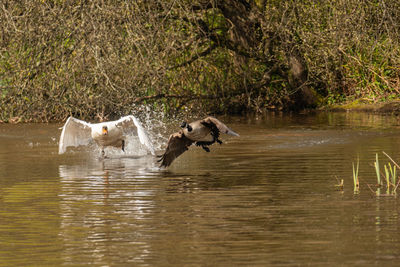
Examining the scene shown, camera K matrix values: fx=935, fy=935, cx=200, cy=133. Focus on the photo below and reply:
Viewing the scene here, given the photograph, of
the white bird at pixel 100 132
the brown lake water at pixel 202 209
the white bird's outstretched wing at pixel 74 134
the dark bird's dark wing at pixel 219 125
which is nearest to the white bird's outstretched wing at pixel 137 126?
the white bird at pixel 100 132

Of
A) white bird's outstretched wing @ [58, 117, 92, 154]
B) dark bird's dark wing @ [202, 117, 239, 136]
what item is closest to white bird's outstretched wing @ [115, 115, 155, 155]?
white bird's outstretched wing @ [58, 117, 92, 154]

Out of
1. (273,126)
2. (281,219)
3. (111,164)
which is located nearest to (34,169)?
(111,164)

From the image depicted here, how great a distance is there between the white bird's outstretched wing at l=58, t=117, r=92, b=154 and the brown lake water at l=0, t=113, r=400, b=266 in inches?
9.7

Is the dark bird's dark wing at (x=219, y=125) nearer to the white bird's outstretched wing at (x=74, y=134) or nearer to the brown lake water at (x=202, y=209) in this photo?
the brown lake water at (x=202, y=209)

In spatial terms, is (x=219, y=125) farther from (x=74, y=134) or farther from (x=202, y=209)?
(x=74, y=134)

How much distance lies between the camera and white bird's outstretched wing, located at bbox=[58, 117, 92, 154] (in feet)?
45.9

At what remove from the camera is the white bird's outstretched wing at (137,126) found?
42.4 ft

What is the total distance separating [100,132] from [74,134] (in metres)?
0.61

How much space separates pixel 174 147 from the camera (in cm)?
1234

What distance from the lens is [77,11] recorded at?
12.4m

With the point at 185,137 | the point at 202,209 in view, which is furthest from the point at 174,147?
the point at 202,209

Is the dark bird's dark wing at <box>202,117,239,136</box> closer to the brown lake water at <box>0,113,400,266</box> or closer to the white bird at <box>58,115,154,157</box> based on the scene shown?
the brown lake water at <box>0,113,400,266</box>

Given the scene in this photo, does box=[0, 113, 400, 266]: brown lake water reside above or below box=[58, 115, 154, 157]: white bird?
below

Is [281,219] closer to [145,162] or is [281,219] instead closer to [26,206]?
[26,206]
